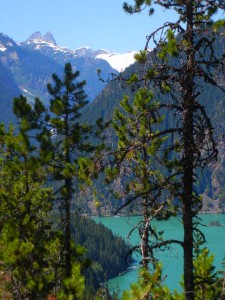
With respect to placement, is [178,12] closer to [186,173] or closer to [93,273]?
[186,173]

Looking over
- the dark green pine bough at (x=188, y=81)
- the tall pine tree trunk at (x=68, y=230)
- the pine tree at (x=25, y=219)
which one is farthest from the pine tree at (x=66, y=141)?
the dark green pine bough at (x=188, y=81)

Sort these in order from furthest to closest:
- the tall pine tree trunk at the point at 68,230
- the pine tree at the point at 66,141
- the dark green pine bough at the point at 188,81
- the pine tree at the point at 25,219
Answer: the pine tree at the point at 66,141
the tall pine tree trunk at the point at 68,230
the pine tree at the point at 25,219
the dark green pine bough at the point at 188,81

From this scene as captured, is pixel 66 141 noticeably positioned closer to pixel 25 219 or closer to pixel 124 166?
pixel 25 219

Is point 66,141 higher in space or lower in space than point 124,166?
higher

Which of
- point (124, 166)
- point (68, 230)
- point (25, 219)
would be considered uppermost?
point (124, 166)

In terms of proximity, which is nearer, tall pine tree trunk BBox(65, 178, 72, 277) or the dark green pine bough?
the dark green pine bough

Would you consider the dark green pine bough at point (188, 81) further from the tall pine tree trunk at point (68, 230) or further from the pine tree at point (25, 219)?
the tall pine tree trunk at point (68, 230)

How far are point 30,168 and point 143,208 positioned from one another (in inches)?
200

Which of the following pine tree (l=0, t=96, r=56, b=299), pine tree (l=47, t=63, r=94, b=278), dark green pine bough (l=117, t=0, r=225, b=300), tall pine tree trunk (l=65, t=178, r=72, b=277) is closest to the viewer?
dark green pine bough (l=117, t=0, r=225, b=300)

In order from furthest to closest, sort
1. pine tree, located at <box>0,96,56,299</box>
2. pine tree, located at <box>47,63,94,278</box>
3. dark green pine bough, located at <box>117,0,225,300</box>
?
pine tree, located at <box>47,63,94,278</box> < pine tree, located at <box>0,96,56,299</box> < dark green pine bough, located at <box>117,0,225,300</box>

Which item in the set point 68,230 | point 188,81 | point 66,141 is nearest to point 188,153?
point 188,81

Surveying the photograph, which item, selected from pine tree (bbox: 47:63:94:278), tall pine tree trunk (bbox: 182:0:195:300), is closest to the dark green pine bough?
tall pine tree trunk (bbox: 182:0:195:300)

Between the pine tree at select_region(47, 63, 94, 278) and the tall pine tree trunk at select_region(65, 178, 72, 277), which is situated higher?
the pine tree at select_region(47, 63, 94, 278)

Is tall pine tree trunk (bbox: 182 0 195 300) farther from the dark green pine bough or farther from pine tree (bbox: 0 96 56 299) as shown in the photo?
pine tree (bbox: 0 96 56 299)
